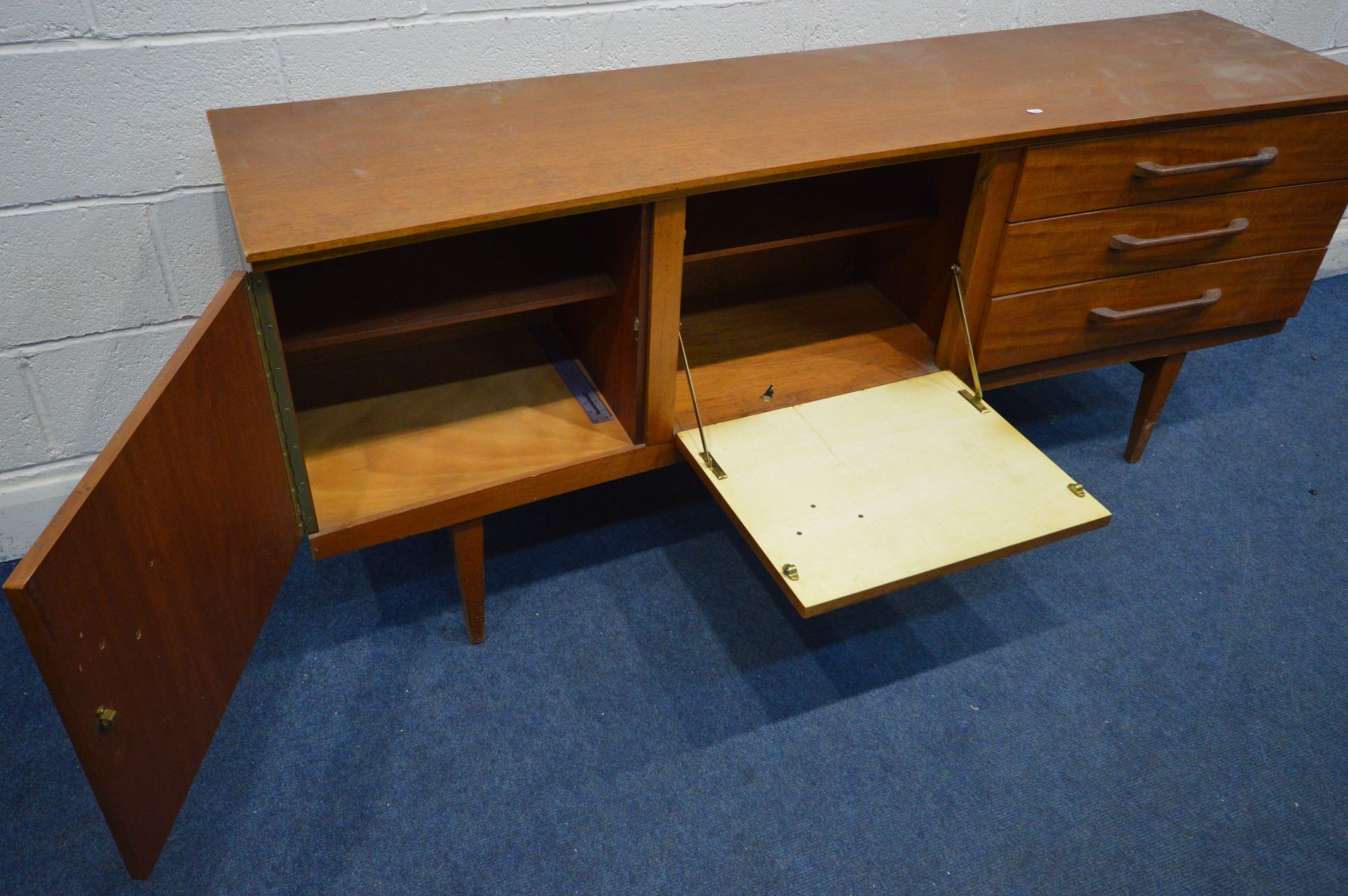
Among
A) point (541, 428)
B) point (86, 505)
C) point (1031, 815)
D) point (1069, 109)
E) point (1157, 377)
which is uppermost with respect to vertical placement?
point (1069, 109)

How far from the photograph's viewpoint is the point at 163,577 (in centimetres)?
89

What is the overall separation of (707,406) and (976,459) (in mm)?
359

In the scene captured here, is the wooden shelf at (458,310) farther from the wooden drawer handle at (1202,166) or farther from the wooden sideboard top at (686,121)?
the wooden drawer handle at (1202,166)

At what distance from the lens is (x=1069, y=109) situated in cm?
133

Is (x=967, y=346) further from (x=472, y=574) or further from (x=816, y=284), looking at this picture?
(x=472, y=574)

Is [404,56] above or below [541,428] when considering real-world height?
above

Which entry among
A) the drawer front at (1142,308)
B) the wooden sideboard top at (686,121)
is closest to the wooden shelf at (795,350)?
the drawer front at (1142,308)

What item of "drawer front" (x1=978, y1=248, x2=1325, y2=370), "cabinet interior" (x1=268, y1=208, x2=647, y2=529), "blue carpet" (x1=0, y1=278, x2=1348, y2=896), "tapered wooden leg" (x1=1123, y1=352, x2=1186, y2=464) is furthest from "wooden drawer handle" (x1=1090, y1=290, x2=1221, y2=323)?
"cabinet interior" (x1=268, y1=208, x2=647, y2=529)

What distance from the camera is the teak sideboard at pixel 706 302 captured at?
3.23 feet

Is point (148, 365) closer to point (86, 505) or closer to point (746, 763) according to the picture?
point (86, 505)

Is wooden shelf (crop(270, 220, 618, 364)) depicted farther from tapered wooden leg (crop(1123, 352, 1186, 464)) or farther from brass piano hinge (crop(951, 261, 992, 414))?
tapered wooden leg (crop(1123, 352, 1186, 464))

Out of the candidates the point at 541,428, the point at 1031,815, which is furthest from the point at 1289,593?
the point at 541,428

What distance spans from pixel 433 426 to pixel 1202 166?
1.08 metres

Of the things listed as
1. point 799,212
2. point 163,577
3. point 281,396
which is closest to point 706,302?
point 799,212
